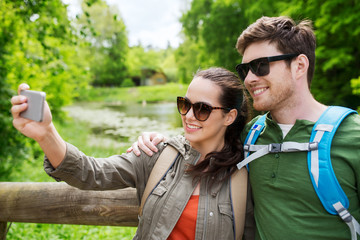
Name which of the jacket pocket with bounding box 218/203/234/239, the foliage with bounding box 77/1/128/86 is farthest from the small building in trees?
the jacket pocket with bounding box 218/203/234/239

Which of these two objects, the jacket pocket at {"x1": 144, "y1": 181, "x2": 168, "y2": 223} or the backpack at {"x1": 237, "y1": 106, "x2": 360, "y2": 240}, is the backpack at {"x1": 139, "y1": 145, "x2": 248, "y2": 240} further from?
the backpack at {"x1": 237, "y1": 106, "x2": 360, "y2": 240}

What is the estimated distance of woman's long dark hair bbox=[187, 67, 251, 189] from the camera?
1742mm

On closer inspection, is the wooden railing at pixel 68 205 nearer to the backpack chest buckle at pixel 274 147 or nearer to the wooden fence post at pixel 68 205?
the wooden fence post at pixel 68 205

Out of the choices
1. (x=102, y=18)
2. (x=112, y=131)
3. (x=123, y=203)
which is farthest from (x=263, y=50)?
(x=102, y=18)

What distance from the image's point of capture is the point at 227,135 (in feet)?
6.59

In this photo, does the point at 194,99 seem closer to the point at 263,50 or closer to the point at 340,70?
the point at 263,50

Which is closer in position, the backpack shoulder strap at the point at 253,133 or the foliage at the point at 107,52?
the backpack shoulder strap at the point at 253,133

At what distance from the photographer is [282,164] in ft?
5.33

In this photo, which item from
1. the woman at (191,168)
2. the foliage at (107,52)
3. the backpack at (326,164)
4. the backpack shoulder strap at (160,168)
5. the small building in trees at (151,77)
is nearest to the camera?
the backpack at (326,164)

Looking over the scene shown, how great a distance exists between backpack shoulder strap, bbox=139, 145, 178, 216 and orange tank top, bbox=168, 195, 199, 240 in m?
0.24

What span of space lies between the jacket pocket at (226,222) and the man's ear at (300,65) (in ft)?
3.15

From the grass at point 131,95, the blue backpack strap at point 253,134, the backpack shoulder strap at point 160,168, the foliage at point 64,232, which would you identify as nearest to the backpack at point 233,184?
the backpack shoulder strap at point 160,168

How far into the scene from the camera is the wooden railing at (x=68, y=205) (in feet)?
6.84

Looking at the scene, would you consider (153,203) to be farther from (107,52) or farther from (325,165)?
(107,52)
